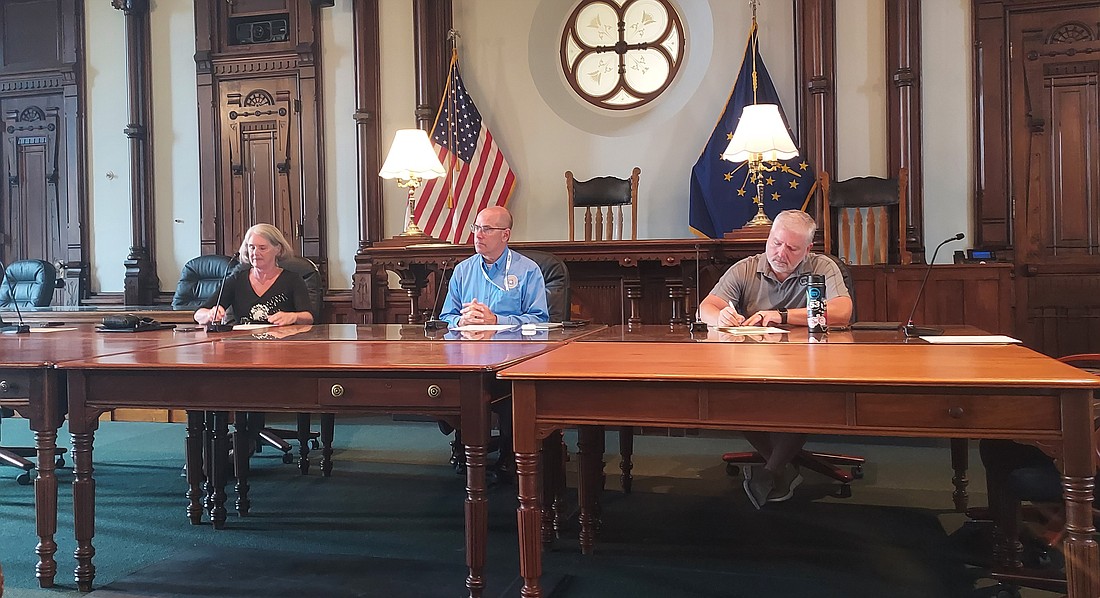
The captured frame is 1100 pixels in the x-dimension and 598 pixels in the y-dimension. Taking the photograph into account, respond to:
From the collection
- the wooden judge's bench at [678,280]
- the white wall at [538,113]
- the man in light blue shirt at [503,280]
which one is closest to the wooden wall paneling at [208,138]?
the white wall at [538,113]

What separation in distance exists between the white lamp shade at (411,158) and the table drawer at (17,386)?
9.58 ft

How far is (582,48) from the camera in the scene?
6055 millimetres

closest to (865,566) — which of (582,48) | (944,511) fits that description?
(944,511)

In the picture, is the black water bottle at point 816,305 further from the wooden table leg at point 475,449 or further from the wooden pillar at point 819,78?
the wooden pillar at point 819,78

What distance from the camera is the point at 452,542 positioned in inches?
109

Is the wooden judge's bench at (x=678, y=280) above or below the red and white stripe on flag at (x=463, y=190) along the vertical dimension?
below

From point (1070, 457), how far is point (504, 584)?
1466mm

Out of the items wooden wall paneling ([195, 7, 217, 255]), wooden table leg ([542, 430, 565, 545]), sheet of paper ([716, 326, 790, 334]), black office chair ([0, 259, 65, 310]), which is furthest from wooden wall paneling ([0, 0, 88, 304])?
sheet of paper ([716, 326, 790, 334])

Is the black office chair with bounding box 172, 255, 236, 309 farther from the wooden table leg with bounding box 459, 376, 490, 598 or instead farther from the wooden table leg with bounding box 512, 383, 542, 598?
the wooden table leg with bounding box 512, 383, 542, 598

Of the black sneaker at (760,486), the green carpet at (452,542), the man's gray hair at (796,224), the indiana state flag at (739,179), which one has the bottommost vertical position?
the green carpet at (452,542)

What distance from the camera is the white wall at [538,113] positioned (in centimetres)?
531

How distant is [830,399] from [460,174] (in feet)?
14.7

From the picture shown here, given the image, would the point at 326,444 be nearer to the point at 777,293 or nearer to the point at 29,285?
the point at 777,293

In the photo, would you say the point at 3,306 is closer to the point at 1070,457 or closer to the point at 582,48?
the point at 582,48
